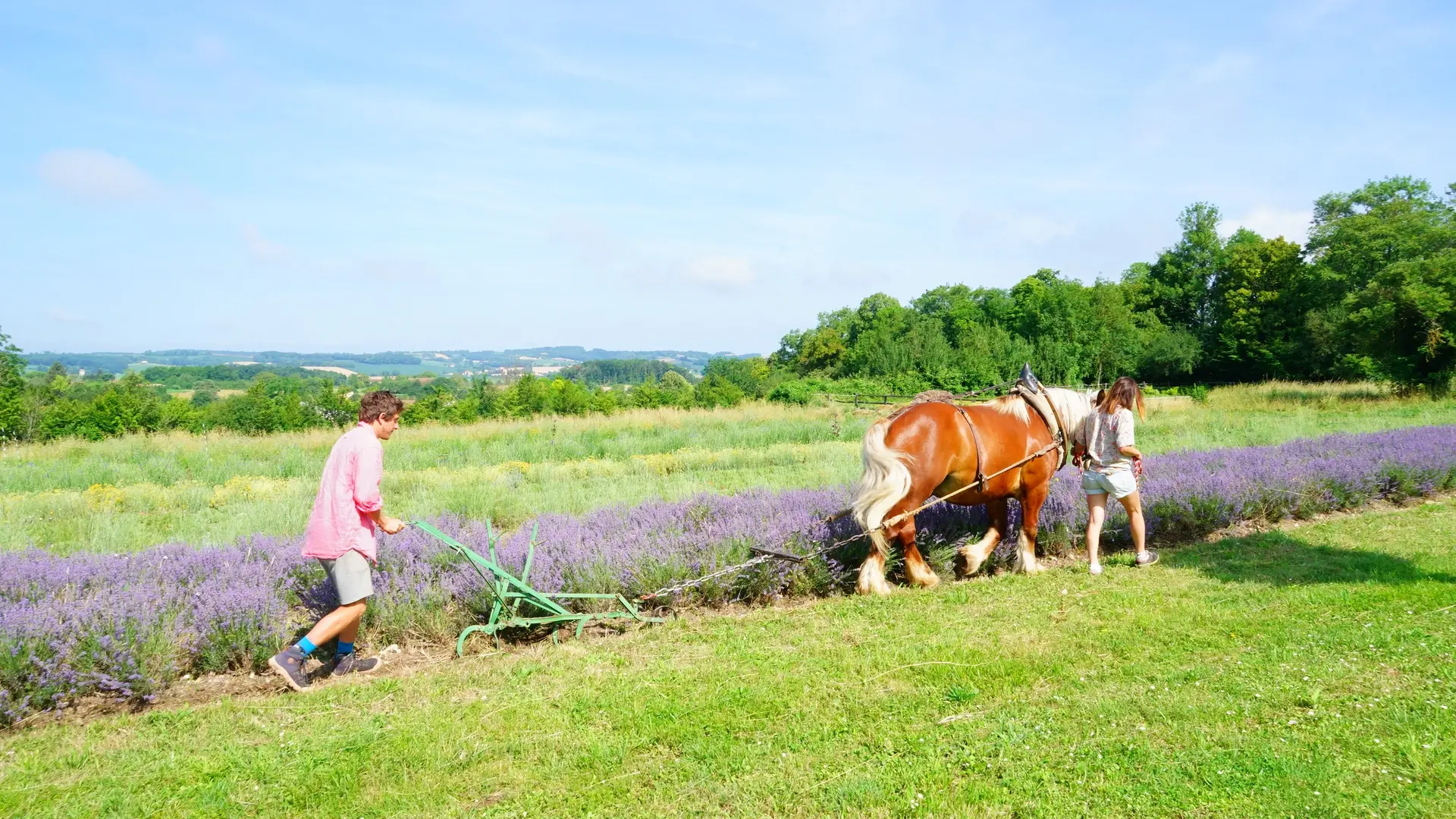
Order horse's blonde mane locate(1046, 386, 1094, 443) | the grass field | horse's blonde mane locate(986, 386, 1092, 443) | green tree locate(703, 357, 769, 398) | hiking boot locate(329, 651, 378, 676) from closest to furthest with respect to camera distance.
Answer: hiking boot locate(329, 651, 378, 676), horse's blonde mane locate(986, 386, 1092, 443), horse's blonde mane locate(1046, 386, 1094, 443), the grass field, green tree locate(703, 357, 769, 398)

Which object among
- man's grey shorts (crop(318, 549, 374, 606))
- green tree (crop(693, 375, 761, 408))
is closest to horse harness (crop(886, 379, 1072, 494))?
man's grey shorts (crop(318, 549, 374, 606))

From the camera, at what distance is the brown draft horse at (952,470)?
19.0ft

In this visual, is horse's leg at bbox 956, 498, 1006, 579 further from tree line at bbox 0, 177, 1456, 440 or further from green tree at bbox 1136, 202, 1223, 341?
green tree at bbox 1136, 202, 1223, 341

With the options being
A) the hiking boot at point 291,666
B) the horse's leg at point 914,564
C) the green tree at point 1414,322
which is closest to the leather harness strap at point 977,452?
the horse's leg at point 914,564

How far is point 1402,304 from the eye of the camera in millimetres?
24234

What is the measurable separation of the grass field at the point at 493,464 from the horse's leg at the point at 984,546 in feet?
12.7

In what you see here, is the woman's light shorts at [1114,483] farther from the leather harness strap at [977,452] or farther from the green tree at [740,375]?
the green tree at [740,375]

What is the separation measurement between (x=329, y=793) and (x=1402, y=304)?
3126cm

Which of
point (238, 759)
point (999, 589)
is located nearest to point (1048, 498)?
point (999, 589)

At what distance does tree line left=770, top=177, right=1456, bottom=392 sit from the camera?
2486 cm

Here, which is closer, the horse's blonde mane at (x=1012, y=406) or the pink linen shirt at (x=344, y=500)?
the pink linen shirt at (x=344, y=500)

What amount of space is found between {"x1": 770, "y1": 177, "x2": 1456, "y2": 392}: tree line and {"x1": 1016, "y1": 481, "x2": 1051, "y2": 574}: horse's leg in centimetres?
2458

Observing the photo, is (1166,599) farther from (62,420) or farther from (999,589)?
(62,420)

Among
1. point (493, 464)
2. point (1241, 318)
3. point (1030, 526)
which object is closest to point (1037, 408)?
point (1030, 526)
